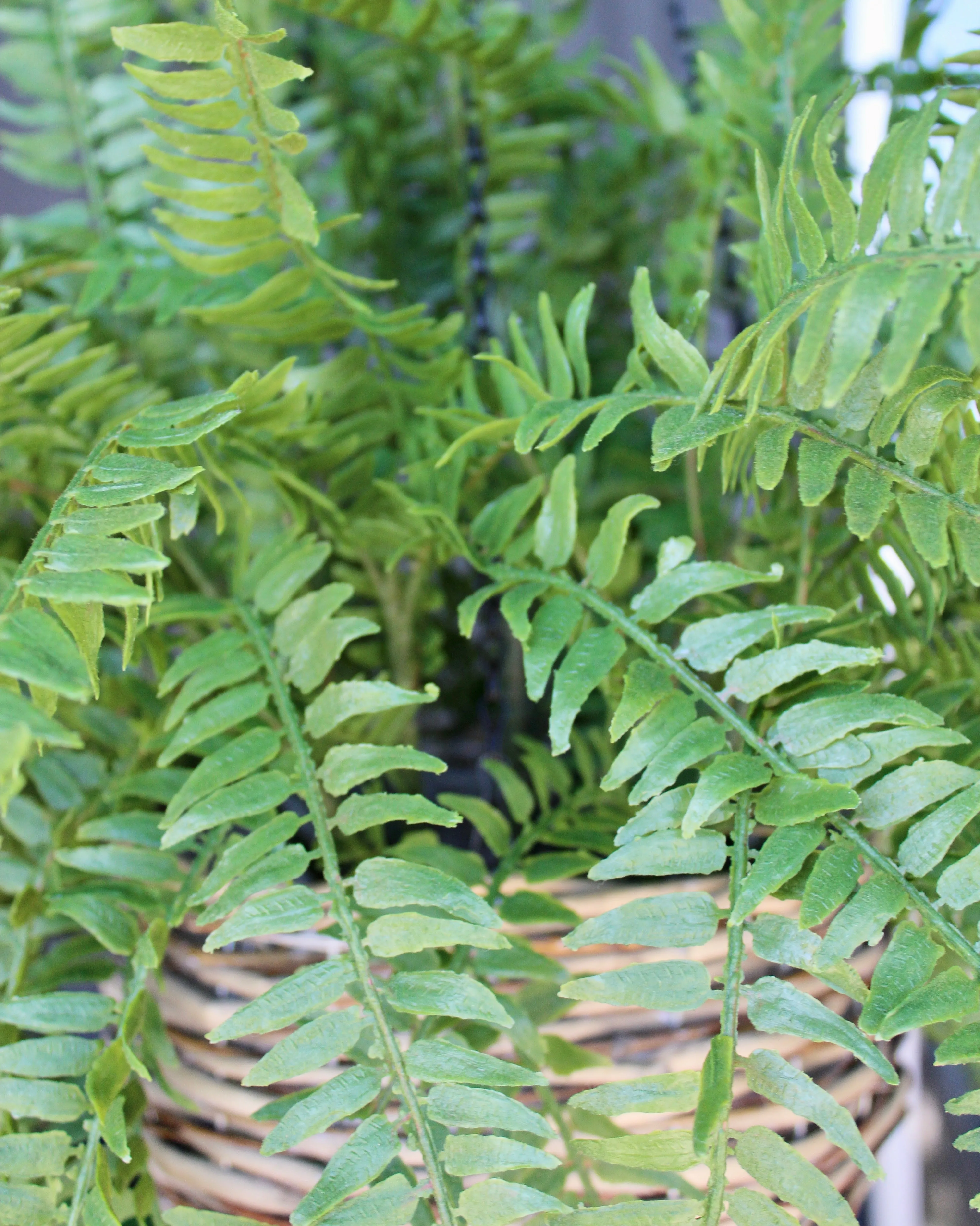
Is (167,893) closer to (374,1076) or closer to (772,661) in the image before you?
(374,1076)

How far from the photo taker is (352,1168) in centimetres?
26

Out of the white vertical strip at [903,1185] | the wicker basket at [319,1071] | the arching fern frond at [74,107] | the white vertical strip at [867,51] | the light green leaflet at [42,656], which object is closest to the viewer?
the light green leaflet at [42,656]

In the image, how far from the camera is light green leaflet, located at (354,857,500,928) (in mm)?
286

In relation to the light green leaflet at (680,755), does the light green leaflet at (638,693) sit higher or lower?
higher

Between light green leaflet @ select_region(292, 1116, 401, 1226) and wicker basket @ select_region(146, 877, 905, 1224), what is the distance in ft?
0.45

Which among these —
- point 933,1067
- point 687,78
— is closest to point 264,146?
point 687,78

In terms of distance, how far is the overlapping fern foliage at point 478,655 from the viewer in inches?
10.4

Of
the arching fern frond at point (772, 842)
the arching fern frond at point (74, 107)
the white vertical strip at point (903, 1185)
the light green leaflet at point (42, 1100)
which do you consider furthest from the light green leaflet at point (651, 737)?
the white vertical strip at point (903, 1185)

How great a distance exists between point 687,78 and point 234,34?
2.26 feet

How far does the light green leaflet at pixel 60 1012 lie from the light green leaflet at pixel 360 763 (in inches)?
4.3

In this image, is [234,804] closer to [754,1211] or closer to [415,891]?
[415,891]

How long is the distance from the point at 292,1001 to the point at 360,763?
76 millimetres

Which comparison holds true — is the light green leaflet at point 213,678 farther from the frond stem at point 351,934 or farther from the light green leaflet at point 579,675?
the light green leaflet at point 579,675

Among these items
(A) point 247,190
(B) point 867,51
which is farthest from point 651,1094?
(B) point 867,51
